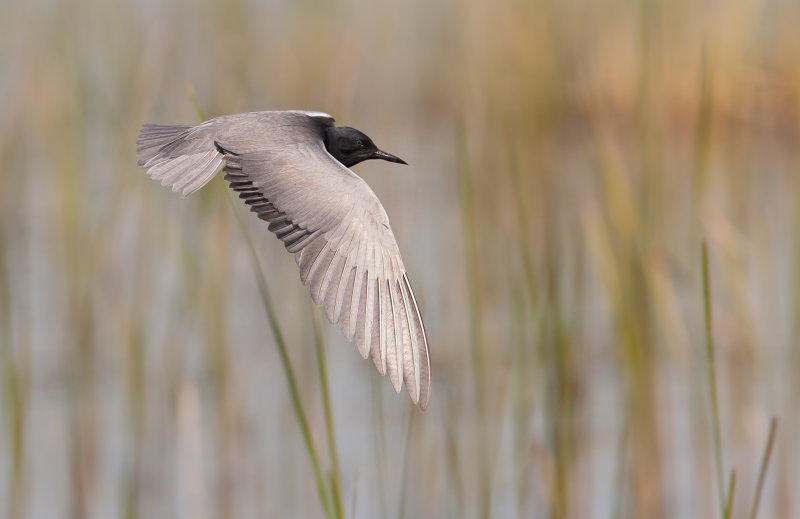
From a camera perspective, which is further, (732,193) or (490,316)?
(490,316)

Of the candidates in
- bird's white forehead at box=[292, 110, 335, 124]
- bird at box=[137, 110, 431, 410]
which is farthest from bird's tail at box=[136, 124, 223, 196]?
bird's white forehead at box=[292, 110, 335, 124]

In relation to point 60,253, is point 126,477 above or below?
below

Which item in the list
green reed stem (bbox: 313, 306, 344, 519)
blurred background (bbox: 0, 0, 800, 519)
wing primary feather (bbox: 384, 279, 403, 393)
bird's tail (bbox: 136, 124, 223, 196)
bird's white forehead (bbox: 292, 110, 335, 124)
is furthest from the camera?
blurred background (bbox: 0, 0, 800, 519)

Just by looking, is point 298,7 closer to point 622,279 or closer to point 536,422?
point 536,422

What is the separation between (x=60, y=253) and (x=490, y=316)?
6.00 ft

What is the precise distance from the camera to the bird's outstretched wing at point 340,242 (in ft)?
5.25

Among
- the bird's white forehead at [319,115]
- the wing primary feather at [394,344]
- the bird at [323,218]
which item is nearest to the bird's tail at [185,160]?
the bird at [323,218]

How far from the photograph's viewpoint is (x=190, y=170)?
196 cm

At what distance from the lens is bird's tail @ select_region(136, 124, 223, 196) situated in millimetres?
A: 1924

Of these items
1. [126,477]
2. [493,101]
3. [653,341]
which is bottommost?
[126,477]

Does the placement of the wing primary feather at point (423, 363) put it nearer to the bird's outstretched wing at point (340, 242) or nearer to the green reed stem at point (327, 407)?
the bird's outstretched wing at point (340, 242)

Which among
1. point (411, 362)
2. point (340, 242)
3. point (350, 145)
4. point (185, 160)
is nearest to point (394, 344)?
point (411, 362)

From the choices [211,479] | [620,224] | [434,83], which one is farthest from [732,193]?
[434,83]

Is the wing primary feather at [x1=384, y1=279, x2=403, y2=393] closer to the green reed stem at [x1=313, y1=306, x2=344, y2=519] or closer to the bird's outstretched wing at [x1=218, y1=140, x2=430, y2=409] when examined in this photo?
the bird's outstretched wing at [x1=218, y1=140, x2=430, y2=409]
